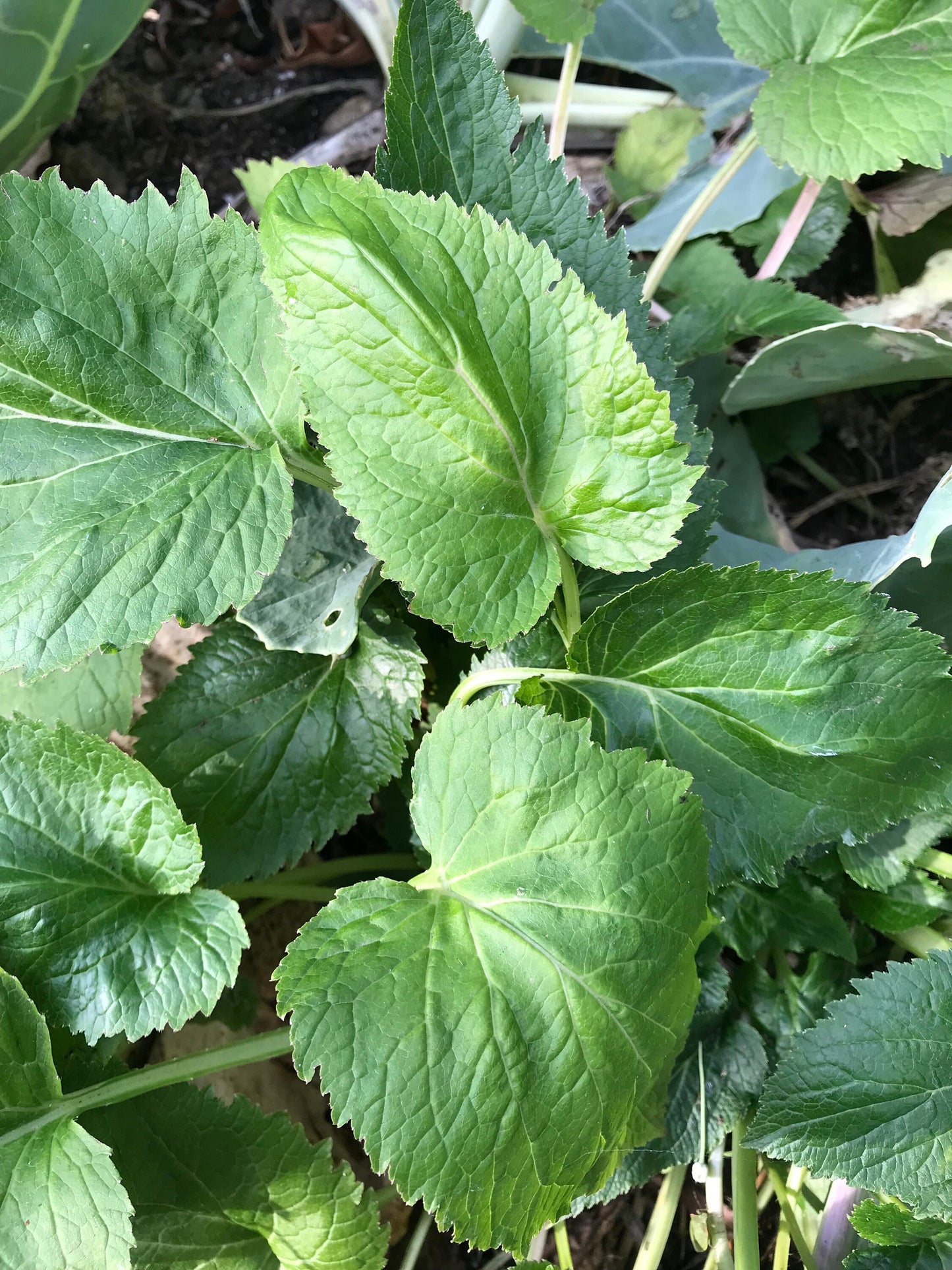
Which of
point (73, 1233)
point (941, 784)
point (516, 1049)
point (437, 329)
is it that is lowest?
point (73, 1233)

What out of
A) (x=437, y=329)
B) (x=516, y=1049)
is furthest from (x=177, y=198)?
(x=516, y=1049)

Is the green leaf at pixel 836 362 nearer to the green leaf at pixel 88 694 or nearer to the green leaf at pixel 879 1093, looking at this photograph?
the green leaf at pixel 879 1093

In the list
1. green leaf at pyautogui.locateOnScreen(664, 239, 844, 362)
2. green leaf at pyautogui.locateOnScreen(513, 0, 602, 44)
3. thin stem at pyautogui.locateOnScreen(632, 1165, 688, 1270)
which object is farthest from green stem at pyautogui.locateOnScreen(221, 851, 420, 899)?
green leaf at pyautogui.locateOnScreen(513, 0, 602, 44)

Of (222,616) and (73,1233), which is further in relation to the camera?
(222,616)

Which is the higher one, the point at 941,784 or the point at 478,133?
the point at 478,133

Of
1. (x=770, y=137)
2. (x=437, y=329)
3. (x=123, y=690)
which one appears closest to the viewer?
(x=437, y=329)

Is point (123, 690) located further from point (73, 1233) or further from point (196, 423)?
point (73, 1233)

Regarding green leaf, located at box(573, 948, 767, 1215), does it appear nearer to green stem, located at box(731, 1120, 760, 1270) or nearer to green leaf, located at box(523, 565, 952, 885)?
green stem, located at box(731, 1120, 760, 1270)
